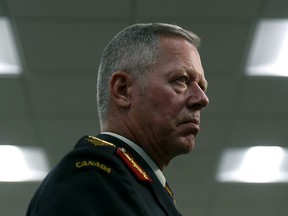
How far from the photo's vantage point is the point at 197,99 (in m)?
1.06

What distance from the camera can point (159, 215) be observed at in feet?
2.73

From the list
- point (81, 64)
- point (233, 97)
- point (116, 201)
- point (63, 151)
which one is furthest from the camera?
point (63, 151)

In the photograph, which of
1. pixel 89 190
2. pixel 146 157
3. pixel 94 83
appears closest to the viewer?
pixel 89 190

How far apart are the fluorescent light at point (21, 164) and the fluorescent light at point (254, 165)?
1496mm

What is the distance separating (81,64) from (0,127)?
3.34 ft

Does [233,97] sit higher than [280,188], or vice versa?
[233,97]

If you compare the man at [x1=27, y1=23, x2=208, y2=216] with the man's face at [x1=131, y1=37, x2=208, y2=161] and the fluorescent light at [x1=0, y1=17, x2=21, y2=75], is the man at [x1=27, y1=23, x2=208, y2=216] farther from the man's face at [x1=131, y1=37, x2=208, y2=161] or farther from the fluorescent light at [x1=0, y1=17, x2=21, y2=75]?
the fluorescent light at [x1=0, y1=17, x2=21, y2=75]

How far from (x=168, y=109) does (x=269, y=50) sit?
6.33 feet

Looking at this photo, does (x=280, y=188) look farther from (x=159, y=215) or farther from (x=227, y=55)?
(x=159, y=215)

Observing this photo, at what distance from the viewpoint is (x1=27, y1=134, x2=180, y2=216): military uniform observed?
2.43ft

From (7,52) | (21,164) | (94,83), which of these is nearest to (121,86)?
(7,52)

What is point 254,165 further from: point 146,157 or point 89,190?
point 89,190

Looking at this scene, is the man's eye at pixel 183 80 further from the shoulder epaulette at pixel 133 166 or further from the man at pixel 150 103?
the shoulder epaulette at pixel 133 166

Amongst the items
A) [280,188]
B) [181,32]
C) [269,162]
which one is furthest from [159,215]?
[280,188]
